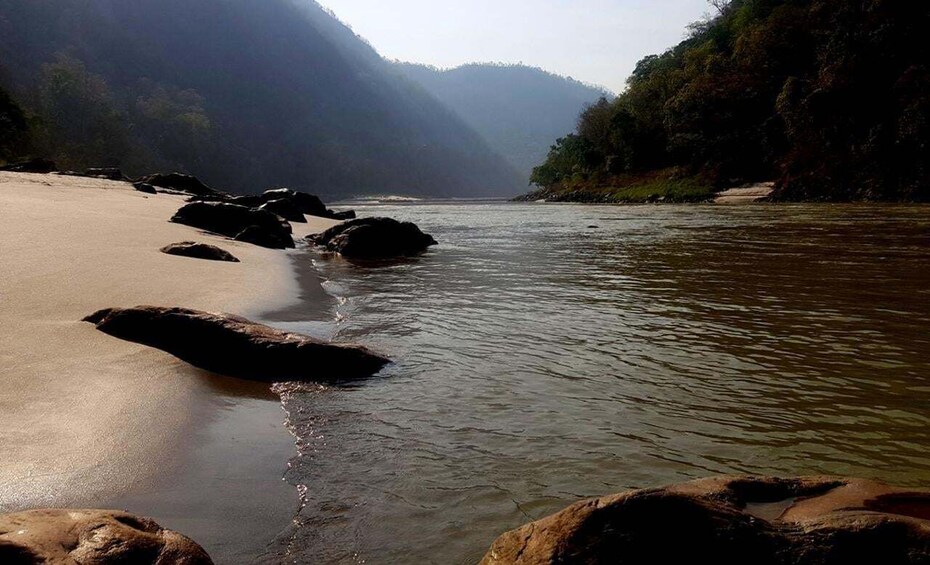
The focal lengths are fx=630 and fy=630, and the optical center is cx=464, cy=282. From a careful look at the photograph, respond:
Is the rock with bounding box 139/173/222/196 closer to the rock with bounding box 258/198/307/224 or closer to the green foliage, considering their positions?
the rock with bounding box 258/198/307/224

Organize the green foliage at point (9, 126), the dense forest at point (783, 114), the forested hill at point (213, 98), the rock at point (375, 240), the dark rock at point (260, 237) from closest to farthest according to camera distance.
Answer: the dark rock at point (260, 237) → the rock at point (375, 240) → the dense forest at point (783, 114) → the green foliage at point (9, 126) → the forested hill at point (213, 98)

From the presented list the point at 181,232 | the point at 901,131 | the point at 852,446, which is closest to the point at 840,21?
the point at 901,131

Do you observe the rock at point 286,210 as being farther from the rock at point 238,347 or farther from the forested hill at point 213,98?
the forested hill at point 213,98

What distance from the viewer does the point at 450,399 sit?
4656 millimetres

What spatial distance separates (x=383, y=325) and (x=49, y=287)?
139 inches

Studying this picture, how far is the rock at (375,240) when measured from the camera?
16641 millimetres

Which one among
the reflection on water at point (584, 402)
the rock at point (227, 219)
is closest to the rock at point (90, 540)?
the reflection on water at point (584, 402)

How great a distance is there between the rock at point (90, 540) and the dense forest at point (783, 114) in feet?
158

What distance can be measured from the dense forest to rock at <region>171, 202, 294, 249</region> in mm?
41040

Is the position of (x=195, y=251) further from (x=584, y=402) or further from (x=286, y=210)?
(x=286, y=210)

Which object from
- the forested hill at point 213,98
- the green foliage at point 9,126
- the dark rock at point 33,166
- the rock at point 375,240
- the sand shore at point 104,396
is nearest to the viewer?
the sand shore at point 104,396

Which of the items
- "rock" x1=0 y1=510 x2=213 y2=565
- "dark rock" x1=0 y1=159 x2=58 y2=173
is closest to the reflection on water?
"rock" x1=0 y1=510 x2=213 y2=565

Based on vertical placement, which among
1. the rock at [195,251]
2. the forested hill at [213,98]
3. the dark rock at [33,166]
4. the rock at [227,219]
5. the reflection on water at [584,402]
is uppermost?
the forested hill at [213,98]

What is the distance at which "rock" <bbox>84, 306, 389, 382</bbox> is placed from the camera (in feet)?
17.1
